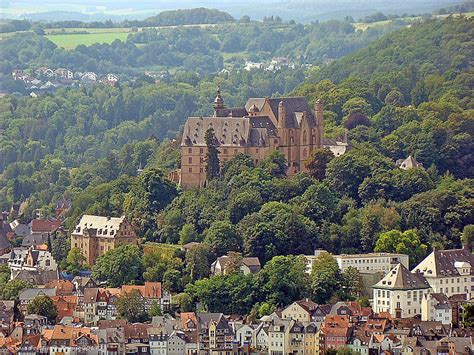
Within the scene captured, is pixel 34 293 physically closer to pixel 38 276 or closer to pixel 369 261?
pixel 38 276

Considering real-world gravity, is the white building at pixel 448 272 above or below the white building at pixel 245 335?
above

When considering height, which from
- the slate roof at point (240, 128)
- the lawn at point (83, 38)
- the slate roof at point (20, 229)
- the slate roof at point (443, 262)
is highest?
the slate roof at point (240, 128)

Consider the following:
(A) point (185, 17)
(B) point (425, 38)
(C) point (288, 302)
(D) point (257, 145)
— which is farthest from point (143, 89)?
(C) point (288, 302)

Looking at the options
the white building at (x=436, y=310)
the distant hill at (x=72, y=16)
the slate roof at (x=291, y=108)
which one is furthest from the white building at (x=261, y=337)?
the distant hill at (x=72, y=16)

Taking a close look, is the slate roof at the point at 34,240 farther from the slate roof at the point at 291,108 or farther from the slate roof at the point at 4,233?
the slate roof at the point at 291,108

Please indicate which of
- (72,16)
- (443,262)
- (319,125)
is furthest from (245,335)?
(72,16)

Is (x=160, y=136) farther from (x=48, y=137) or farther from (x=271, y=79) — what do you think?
(x=271, y=79)
